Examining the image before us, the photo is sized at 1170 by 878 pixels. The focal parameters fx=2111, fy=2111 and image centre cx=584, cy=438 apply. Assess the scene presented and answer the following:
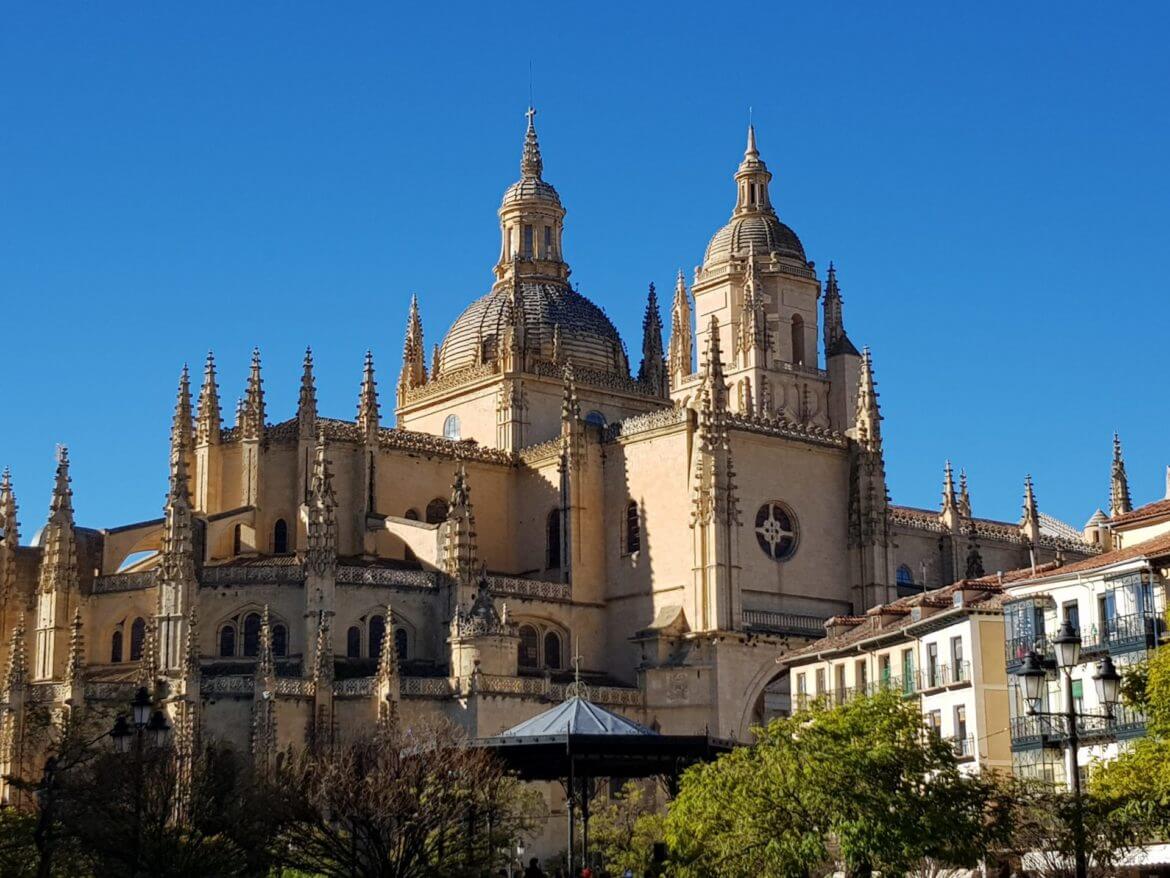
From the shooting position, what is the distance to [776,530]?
77.4 metres

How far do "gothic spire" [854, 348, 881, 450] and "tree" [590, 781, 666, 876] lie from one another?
18054mm

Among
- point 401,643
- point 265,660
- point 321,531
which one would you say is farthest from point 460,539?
point 265,660

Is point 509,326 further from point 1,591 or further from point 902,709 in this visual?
point 902,709

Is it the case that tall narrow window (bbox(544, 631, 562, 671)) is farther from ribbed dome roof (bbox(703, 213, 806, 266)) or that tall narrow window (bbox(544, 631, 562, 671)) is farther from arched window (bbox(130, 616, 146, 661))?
ribbed dome roof (bbox(703, 213, 806, 266))

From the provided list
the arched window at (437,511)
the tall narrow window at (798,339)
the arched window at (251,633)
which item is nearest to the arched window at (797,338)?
the tall narrow window at (798,339)

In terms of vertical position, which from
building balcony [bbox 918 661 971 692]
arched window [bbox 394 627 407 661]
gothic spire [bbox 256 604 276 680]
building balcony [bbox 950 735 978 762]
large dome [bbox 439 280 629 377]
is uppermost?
large dome [bbox 439 280 629 377]

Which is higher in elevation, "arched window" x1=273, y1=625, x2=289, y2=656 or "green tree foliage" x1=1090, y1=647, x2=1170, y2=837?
"arched window" x1=273, y1=625, x2=289, y2=656

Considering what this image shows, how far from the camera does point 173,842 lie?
165ft

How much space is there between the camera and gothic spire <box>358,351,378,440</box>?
78.2 metres

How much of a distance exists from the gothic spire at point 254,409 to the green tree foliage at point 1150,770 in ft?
142

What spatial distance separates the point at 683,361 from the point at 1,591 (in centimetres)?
3280

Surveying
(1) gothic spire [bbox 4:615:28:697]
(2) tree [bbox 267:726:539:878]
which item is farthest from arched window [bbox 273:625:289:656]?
(2) tree [bbox 267:726:539:878]

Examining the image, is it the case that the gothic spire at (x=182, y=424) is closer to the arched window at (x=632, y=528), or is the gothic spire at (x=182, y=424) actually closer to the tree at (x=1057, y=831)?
the arched window at (x=632, y=528)

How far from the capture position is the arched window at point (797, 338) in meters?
92.9
